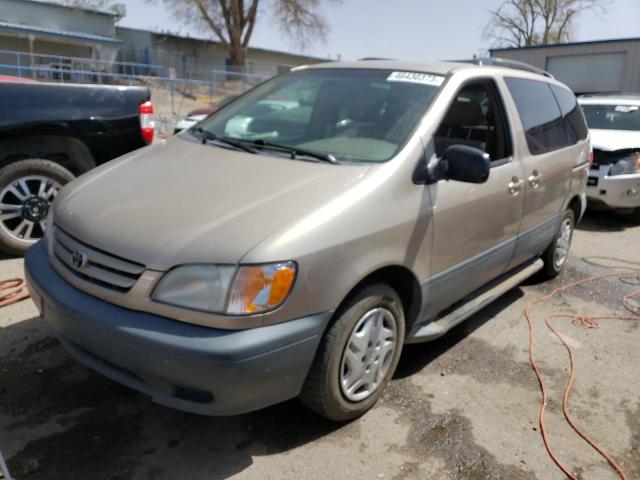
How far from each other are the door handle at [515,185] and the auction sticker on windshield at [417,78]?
2.70 ft

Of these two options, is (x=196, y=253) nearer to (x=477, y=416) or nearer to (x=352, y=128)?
(x=352, y=128)

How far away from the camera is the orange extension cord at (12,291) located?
12.9 feet

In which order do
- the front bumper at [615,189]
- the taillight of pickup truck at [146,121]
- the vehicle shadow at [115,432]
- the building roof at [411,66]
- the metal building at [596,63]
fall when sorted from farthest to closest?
1. the metal building at [596,63]
2. the front bumper at [615,189]
3. the taillight of pickup truck at [146,121]
4. the building roof at [411,66]
5. the vehicle shadow at [115,432]

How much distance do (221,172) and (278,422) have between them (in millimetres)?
1268

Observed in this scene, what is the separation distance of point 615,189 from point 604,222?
0.74 m

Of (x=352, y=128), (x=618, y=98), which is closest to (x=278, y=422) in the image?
(x=352, y=128)

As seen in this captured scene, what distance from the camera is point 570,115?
4.79m

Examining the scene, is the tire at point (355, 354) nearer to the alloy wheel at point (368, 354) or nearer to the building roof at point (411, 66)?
the alloy wheel at point (368, 354)

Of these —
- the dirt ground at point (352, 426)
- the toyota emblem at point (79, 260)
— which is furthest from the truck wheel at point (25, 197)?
the toyota emblem at point (79, 260)

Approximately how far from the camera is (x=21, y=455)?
2.47 m

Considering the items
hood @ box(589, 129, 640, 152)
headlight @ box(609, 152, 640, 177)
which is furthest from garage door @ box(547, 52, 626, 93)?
headlight @ box(609, 152, 640, 177)

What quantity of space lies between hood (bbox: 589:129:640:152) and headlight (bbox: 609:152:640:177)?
0.16m

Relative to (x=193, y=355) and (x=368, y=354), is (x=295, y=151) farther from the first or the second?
(x=193, y=355)

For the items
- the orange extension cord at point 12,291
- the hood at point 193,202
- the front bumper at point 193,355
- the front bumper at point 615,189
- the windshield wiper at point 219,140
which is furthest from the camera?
the front bumper at point 615,189
